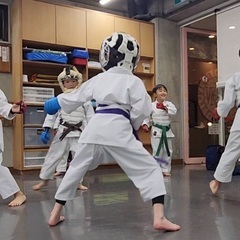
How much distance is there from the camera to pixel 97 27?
5.82m

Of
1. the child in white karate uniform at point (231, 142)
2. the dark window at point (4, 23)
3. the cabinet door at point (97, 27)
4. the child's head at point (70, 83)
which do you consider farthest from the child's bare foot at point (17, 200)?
the cabinet door at point (97, 27)

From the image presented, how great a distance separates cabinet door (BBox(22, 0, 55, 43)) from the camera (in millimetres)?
5172

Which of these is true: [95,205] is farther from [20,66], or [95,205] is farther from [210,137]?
[210,137]

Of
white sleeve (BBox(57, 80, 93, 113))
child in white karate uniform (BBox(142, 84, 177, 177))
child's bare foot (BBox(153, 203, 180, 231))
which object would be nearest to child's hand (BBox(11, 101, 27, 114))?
white sleeve (BBox(57, 80, 93, 113))

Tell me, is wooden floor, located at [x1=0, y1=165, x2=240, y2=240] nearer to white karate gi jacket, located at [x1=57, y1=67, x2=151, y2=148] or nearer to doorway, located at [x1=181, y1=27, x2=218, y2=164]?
white karate gi jacket, located at [x1=57, y1=67, x2=151, y2=148]

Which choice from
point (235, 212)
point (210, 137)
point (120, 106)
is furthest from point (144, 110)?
point (210, 137)

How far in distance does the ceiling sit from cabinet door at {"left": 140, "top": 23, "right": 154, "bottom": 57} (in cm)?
22

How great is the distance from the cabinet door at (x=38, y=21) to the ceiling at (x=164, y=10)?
97cm

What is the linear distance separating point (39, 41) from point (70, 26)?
22.7 inches

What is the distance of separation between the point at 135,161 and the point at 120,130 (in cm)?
19

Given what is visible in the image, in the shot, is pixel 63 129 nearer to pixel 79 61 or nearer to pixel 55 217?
pixel 55 217

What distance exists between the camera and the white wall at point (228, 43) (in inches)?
214

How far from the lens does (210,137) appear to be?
7.05 metres

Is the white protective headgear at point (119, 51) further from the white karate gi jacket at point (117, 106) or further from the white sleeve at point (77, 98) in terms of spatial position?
the white sleeve at point (77, 98)
